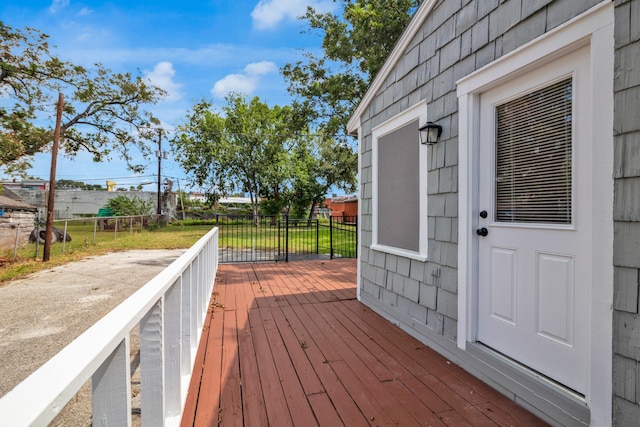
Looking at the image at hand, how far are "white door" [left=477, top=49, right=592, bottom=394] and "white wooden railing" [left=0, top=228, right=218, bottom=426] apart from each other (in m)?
2.00

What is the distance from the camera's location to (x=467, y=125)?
92.7 inches

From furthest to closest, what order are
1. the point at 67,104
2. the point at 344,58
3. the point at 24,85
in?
the point at 67,104
the point at 24,85
the point at 344,58

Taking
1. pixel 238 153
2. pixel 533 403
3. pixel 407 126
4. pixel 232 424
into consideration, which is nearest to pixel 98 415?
pixel 232 424

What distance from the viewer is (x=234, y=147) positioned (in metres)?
18.7

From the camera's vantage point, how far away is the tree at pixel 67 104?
10.8 metres

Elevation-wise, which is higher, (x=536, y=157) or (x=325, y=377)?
(x=536, y=157)

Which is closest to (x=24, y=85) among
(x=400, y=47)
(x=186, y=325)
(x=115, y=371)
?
(x=400, y=47)

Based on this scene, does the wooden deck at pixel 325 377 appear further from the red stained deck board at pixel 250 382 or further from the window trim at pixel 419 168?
the window trim at pixel 419 168

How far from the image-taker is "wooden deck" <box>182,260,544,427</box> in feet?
6.00

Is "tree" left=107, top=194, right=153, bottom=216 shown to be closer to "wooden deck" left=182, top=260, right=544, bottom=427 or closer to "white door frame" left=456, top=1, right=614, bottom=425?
"wooden deck" left=182, top=260, right=544, bottom=427

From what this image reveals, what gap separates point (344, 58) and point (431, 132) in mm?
7268

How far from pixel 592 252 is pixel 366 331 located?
200 centimetres

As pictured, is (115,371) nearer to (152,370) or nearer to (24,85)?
(152,370)

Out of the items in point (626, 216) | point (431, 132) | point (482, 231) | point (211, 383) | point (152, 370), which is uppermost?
point (431, 132)
